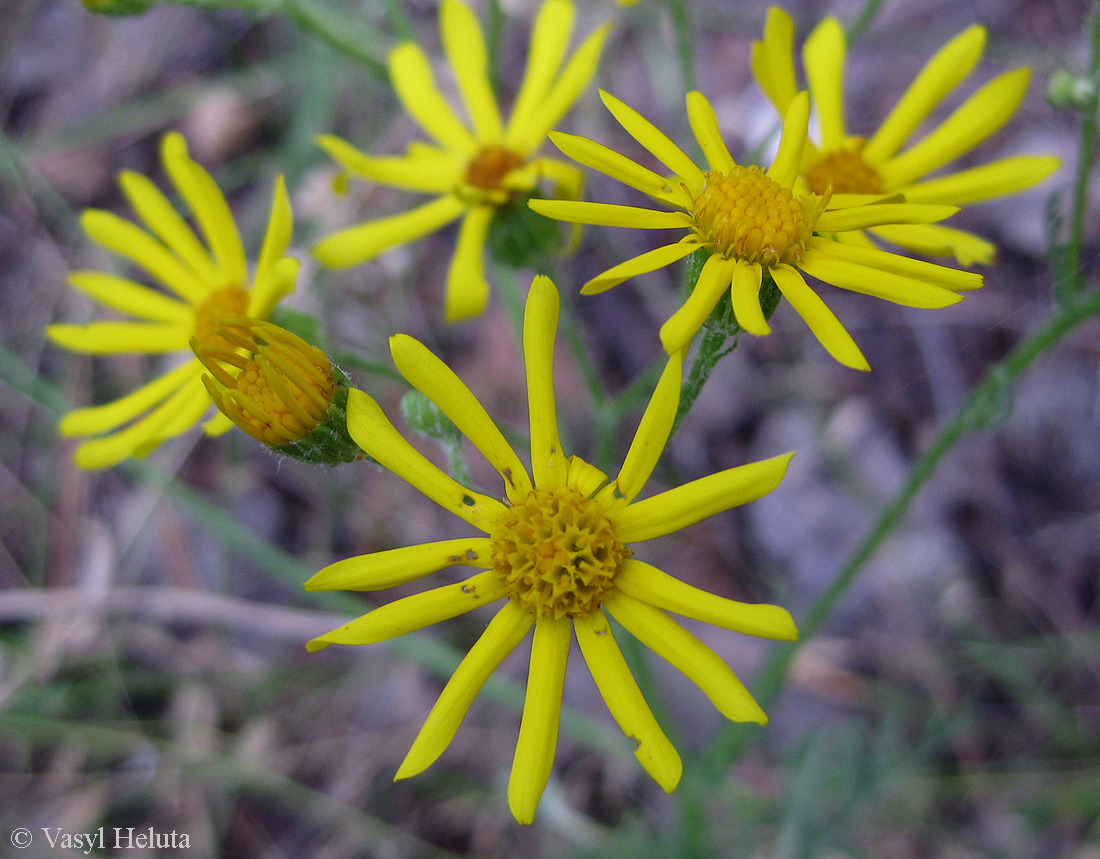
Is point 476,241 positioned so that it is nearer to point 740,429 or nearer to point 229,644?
point 740,429

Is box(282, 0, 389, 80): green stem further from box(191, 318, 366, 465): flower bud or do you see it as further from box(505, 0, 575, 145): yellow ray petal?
box(191, 318, 366, 465): flower bud

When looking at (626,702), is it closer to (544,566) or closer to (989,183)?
(544,566)

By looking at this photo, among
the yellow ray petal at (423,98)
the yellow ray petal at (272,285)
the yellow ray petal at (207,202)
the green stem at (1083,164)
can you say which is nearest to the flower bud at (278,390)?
the yellow ray petal at (272,285)

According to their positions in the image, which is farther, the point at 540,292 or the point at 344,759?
the point at 344,759

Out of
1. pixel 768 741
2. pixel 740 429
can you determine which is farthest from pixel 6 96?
pixel 768 741

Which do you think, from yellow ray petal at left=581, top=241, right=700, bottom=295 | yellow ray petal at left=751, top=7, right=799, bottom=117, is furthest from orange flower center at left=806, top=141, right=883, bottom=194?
yellow ray petal at left=581, top=241, right=700, bottom=295

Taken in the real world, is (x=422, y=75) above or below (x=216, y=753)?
above

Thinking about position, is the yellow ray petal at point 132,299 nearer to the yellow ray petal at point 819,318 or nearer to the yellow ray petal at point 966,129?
the yellow ray petal at point 819,318
